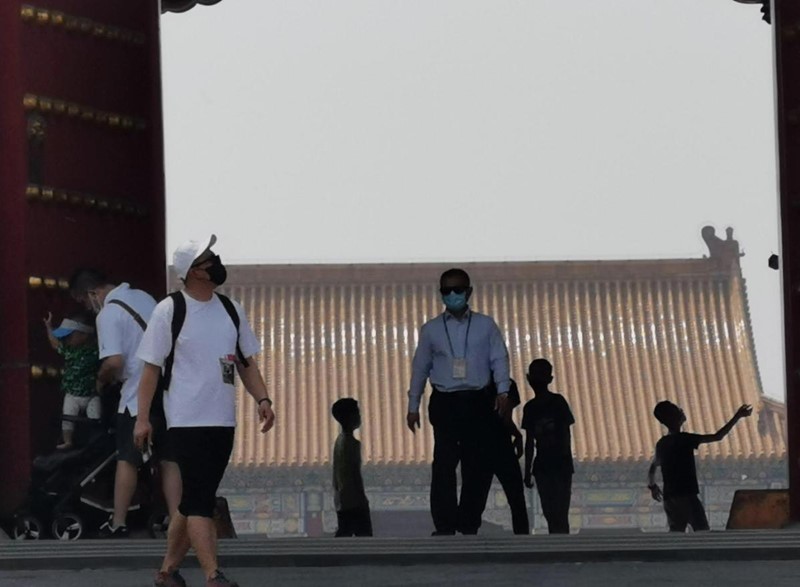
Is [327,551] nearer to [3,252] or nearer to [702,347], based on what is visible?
[3,252]

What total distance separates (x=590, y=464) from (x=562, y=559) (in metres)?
25.5

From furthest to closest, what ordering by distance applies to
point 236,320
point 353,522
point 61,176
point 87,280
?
point 353,522 < point 61,176 < point 87,280 < point 236,320

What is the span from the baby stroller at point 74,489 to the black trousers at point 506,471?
5.14ft

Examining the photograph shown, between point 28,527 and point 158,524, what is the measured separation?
0.64 meters

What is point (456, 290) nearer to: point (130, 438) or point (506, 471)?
point (506, 471)

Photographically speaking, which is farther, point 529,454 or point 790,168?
point 529,454

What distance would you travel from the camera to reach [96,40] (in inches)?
428

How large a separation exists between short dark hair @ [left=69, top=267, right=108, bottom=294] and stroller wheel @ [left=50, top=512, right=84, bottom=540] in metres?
0.99

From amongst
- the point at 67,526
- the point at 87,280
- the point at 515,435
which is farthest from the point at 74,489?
the point at 515,435

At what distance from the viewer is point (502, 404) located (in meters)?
10.4

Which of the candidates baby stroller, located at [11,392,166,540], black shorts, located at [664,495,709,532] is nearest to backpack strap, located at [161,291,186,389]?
baby stroller, located at [11,392,166,540]

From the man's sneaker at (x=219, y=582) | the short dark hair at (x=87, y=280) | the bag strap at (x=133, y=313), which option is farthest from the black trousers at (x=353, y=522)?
the man's sneaker at (x=219, y=582)

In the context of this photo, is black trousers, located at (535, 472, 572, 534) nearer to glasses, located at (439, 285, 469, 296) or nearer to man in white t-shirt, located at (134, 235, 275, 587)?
glasses, located at (439, 285, 469, 296)

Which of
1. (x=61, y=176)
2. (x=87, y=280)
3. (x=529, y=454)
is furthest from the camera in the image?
(x=529, y=454)
